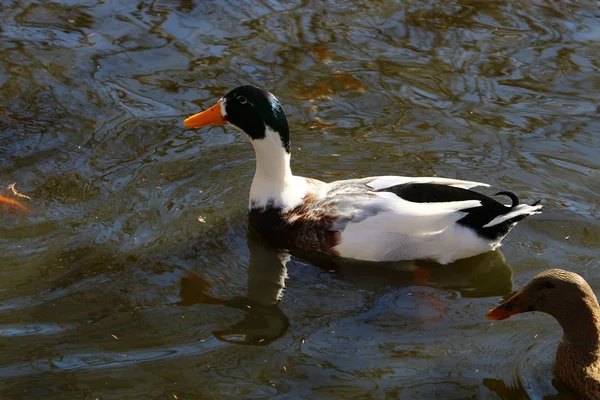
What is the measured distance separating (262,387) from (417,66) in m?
4.26

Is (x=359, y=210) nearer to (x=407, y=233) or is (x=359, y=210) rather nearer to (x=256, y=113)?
(x=407, y=233)

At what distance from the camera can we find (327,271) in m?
5.85

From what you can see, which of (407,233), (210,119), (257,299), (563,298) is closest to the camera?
(563,298)

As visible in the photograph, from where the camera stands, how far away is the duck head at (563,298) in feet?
15.4

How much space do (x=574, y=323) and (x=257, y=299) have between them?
1.86 metres

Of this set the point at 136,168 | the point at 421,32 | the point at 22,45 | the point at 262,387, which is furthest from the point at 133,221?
the point at 421,32

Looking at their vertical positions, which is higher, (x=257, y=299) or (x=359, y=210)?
(x=359, y=210)

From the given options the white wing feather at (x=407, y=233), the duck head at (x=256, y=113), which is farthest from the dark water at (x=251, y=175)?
the duck head at (x=256, y=113)

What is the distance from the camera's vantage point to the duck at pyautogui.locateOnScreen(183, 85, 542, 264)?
5.74m

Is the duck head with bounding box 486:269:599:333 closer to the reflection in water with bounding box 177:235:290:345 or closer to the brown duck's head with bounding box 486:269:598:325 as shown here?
the brown duck's head with bounding box 486:269:598:325

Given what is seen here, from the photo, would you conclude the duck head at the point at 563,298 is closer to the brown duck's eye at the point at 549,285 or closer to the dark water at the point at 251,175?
the brown duck's eye at the point at 549,285

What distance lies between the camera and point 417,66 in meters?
8.20

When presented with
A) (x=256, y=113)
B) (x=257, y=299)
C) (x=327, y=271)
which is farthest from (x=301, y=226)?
(x=256, y=113)

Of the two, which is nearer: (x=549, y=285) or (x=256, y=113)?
(x=549, y=285)
